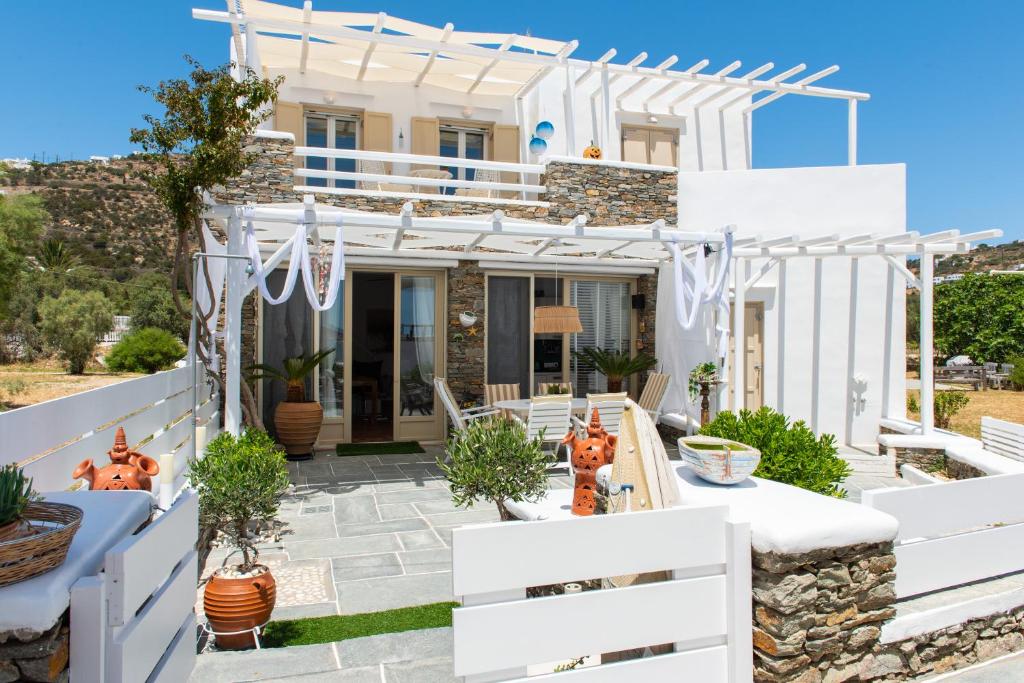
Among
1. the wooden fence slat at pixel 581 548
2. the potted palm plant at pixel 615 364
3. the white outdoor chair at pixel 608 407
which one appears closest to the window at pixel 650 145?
the potted palm plant at pixel 615 364

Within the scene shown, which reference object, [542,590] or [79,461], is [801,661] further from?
[79,461]

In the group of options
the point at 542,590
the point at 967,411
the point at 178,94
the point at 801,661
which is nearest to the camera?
the point at 801,661

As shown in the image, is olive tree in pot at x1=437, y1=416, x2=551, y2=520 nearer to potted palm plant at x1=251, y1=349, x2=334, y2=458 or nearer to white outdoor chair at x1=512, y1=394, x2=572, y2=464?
white outdoor chair at x1=512, y1=394, x2=572, y2=464

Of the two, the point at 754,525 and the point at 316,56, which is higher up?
the point at 316,56

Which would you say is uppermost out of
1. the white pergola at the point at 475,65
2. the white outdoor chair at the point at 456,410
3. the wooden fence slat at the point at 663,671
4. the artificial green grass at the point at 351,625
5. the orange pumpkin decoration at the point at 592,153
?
the white pergola at the point at 475,65

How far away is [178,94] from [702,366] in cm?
732

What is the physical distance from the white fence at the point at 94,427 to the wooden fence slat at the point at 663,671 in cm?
300

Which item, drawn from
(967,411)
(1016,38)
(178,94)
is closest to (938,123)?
(1016,38)

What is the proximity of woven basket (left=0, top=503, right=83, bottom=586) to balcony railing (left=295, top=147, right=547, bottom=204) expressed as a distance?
26.1ft

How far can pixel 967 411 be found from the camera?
15.1 meters

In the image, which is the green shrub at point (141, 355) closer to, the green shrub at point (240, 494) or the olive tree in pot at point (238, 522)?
the olive tree in pot at point (238, 522)

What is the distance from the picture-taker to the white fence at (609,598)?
8.05 ft

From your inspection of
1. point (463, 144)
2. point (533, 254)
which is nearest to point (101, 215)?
point (463, 144)

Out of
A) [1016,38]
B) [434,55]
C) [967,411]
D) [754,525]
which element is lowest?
[967,411]
